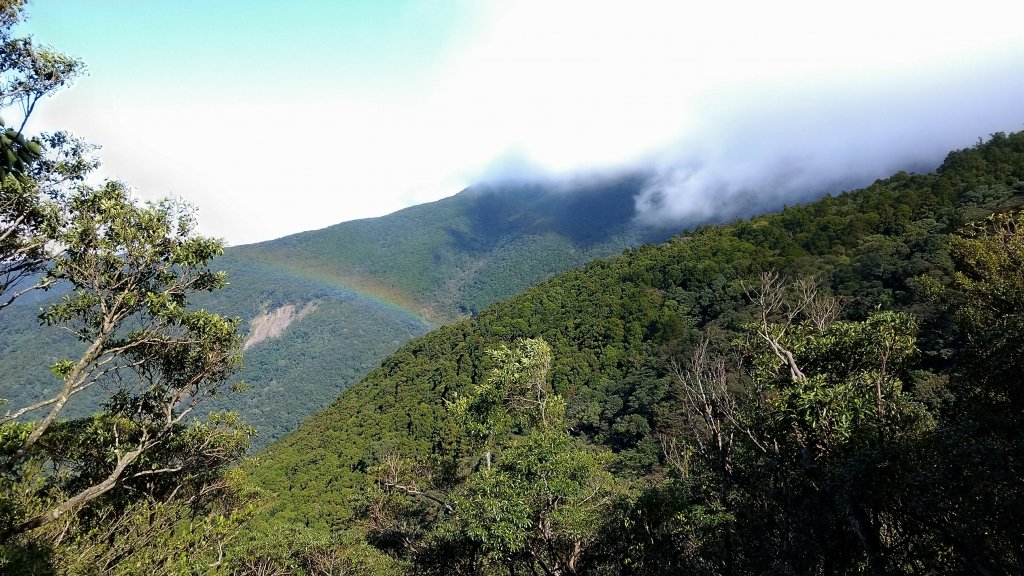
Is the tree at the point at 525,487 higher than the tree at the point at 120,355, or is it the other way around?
the tree at the point at 120,355

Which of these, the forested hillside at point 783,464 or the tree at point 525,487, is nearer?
the forested hillside at point 783,464

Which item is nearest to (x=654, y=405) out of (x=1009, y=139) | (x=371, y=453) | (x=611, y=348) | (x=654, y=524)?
(x=611, y=348)

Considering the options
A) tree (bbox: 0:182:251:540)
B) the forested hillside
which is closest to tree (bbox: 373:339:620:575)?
the forested hillside

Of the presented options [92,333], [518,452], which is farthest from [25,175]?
[518,452]

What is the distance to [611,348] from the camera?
6819 cm

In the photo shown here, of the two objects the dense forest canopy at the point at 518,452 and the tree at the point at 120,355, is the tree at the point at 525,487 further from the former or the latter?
the tree at the point at 120,355

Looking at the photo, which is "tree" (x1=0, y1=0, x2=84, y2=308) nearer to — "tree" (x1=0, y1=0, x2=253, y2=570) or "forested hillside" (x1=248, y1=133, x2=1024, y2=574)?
"tree" (x1=0, y1=0, x2=253, y2=570)

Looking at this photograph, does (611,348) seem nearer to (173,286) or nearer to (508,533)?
(508,533)

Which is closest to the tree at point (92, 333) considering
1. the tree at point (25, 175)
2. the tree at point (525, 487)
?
the tree at point (25, 175)

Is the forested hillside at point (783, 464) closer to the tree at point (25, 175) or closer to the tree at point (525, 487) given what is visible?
the tree at point (525, 487)

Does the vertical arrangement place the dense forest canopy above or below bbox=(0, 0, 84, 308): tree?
below

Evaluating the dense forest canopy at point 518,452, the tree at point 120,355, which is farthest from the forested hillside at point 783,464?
the tree at point 120,355

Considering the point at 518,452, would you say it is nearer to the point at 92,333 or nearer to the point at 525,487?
the point at 525,487

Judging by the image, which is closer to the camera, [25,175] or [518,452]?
[25,175]
